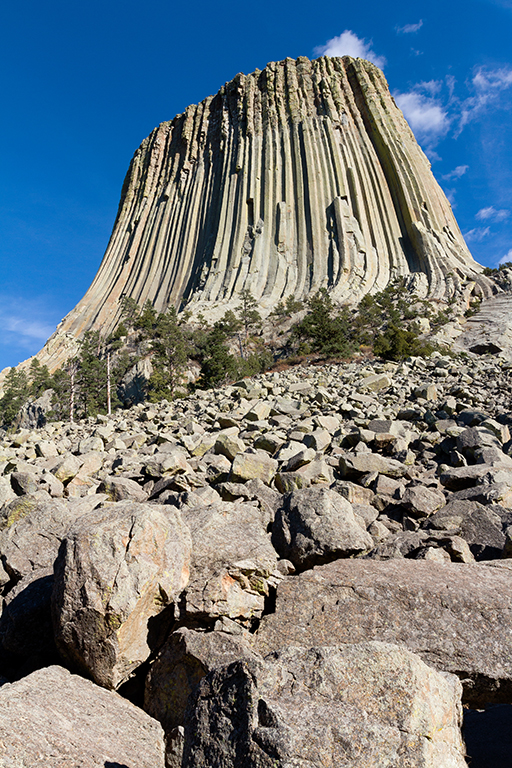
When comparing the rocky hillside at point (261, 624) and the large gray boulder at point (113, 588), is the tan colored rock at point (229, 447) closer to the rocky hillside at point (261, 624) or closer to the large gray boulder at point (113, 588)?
the rocky hillside at point (261, 624)

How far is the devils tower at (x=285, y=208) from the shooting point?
1863 inches

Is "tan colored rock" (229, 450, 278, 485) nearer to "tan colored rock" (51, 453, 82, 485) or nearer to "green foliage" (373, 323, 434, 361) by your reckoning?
"tan colored rock" (51, 453, 82, 485)

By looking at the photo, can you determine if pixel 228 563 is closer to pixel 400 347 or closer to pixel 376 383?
pixel 376 383

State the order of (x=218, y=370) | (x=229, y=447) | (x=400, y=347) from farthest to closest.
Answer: (x=218, y=370) < (x=400, y=347) < (x=229, y=447)

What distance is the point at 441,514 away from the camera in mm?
4926

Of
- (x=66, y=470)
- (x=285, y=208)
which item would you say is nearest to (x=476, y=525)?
(x=66, y=470)

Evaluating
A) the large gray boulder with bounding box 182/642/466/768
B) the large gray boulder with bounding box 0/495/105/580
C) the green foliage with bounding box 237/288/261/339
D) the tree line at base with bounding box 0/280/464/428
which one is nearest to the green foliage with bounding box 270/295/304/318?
the tree line at base with bounding box 0/280/464/428

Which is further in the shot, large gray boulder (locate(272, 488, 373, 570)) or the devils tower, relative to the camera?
the devils tower

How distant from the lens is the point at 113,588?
9.71 feet

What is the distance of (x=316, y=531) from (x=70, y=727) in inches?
90.7

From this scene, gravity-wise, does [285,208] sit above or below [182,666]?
above

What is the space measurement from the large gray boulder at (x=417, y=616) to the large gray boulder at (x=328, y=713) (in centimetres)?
72

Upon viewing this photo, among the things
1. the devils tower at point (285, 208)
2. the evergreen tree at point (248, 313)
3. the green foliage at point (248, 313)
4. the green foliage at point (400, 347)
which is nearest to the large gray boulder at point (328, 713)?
the green foliage at point (400, 347)

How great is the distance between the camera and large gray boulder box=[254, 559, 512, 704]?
2.84 meters
